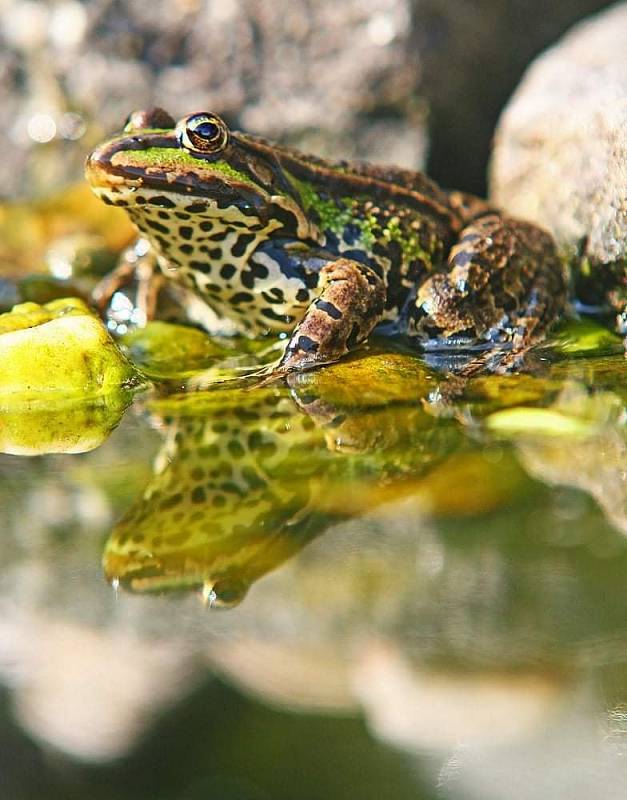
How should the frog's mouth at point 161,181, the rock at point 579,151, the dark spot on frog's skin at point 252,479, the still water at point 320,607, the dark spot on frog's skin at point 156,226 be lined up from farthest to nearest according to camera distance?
the rock at point 579,151
the dark spot on frog's skin at point 156,226
the frog's mouth at point 161,181
the dark spot on frog's skin at point 252,479
the still water at point 320,607

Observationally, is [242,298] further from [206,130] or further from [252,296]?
[206,130]

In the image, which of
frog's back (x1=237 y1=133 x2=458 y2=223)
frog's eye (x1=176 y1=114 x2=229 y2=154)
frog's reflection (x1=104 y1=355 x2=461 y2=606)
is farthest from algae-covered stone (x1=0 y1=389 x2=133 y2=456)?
frog's back (x1=237 y1=133 x2=458 y2=223)

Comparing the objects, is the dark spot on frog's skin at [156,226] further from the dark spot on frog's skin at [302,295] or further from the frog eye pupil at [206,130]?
the dark spot on frog's skin at [302,295]

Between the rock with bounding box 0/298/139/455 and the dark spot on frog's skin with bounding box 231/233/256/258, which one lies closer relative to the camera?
the rock with bounding box 0/298/139/455

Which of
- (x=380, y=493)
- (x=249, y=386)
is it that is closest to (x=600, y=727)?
(x=380, y=493)

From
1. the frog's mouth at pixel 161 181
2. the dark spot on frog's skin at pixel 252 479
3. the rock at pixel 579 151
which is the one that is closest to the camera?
the dark spot on frog's skin at pixel 252 479

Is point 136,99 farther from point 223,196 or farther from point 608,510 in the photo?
point 608,510

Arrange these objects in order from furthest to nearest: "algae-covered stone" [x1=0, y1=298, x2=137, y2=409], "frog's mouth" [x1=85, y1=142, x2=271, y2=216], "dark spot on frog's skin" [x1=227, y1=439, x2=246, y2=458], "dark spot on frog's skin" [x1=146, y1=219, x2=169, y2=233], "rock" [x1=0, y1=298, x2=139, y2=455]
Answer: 1. "dark spot on frog's skin" [x1=146, y1=219, x2=169, y2=233]
2. "frog's mouth" [x1=85, y1=142, x2=271, y2=216]
3. "algae-covered stone" [x1=0, y1=298, x2=137, y2=409]
4. "rock" [x1=0, y1=298, x2=139, y2=455]
5. "dark spot on frog's skin" [x1=227, y1=439, x2=246, y2=458]

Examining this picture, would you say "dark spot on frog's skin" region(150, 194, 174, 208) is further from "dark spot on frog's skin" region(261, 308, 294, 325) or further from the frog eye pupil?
"dark spot on frog's skin" region(261, 308, 294, 325)

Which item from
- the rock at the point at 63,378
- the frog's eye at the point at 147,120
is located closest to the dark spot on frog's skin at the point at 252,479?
the rock at the point at 63,378
